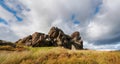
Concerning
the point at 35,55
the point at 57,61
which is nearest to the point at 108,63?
the point at 57,61

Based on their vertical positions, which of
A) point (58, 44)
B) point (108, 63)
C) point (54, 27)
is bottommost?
point (108, 63)

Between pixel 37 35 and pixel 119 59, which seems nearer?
pixel 119 59

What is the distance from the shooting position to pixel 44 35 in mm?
70812

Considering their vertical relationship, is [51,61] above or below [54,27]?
below

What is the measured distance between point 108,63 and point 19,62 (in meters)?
9.69

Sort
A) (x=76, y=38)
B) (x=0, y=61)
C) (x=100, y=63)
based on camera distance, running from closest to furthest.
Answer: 1. (x=0, y=61)
2. (x=100, y=63)
3. (x=76, y=38)

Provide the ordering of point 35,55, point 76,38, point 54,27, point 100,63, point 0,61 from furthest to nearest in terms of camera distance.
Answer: point 76,38
point 54,27
point 35,55
point 100,63
point 0,61

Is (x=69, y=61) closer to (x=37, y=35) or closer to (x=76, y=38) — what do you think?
(x=37, y=35)

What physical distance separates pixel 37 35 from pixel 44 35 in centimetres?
276

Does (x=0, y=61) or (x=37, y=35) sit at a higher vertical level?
(x=37, y=35)

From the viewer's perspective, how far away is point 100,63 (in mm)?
19641

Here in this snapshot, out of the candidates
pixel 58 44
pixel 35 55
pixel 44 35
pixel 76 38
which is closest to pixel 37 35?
pixel 44 35

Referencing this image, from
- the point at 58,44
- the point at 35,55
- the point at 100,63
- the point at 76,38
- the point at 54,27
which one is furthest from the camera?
the point at 76,38

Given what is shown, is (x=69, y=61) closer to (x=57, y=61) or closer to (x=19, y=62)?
(x=57, y=61)
